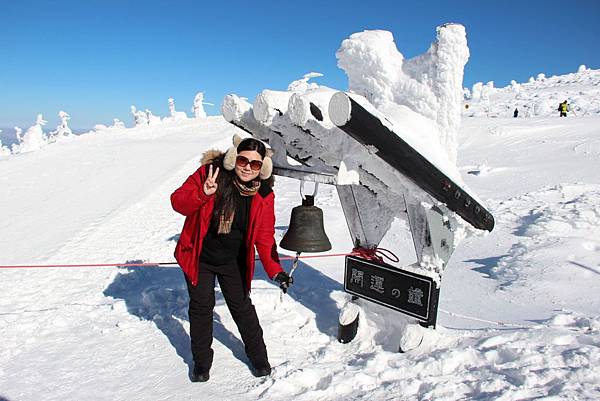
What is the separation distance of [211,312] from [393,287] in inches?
55.3

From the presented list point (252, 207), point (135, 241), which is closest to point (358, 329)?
point (252, 207)

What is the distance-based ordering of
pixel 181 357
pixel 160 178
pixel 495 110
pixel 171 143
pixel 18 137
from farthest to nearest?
pixel 18 137 → pixel 495 110 → pixel 171 143 → pixel 160 178 → pixel 181 357

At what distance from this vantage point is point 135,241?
785 centimetres

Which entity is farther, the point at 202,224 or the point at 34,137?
the point at 34,137

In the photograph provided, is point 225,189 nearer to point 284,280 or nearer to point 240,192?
point 240,192

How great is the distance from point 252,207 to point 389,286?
1217mm

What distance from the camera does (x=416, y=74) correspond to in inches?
141

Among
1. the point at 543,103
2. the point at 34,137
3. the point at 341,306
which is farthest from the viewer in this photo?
the point at 34,137

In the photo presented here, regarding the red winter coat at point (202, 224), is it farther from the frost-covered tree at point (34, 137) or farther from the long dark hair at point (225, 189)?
the frost-covered tree at point (34, 137)

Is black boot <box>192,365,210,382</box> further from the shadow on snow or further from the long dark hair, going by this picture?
the long dark hair

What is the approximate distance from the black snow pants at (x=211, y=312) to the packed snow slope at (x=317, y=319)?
0.63 ft

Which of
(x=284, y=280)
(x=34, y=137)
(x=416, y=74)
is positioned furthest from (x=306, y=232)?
(x=34, y=137)

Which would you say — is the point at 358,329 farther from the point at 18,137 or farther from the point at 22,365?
the point at 18,137

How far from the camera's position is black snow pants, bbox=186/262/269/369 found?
3.47 metres
